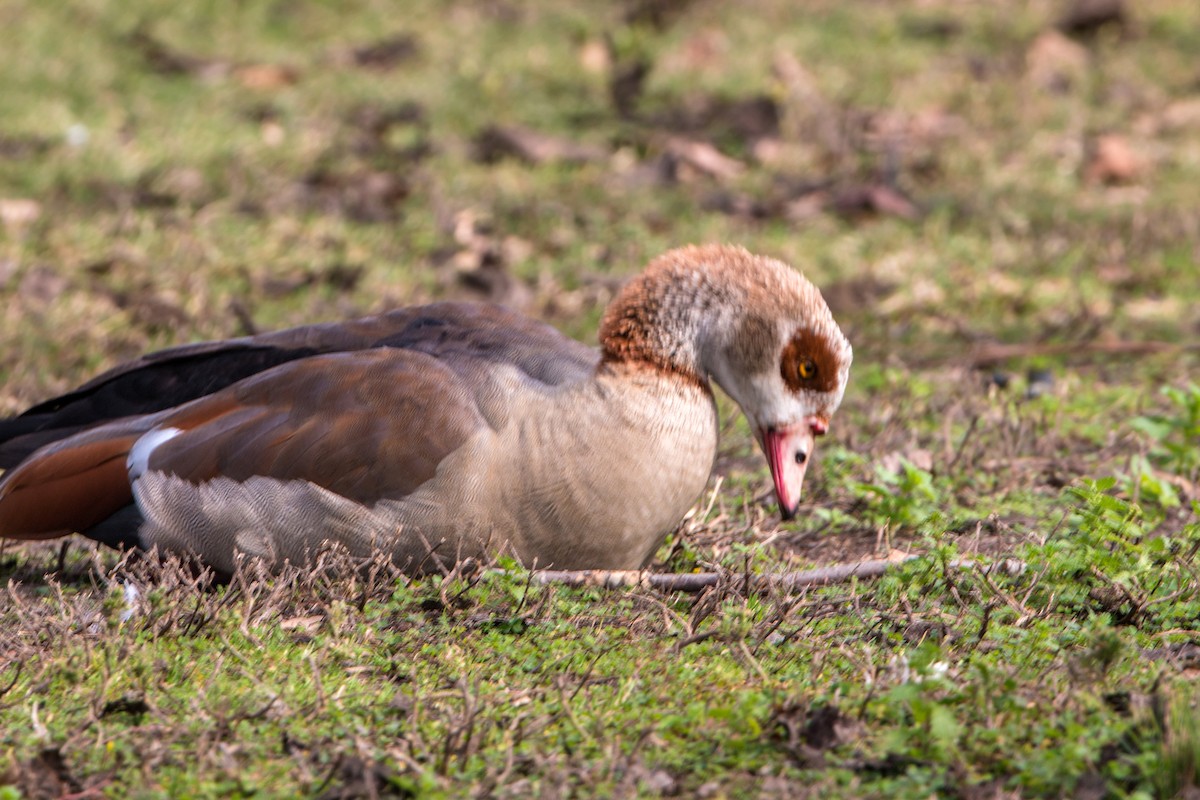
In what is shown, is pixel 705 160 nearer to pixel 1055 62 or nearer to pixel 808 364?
pixel 1055 62

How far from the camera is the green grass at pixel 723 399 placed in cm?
308

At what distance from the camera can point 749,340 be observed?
4.20 meters

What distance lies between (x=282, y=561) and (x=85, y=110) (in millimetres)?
5460

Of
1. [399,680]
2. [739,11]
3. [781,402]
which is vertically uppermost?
[739,11]

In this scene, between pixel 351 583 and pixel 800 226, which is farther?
pixel 800 226

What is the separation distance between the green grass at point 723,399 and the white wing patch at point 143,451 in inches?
12.8

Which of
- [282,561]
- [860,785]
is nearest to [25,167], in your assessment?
[282,561]

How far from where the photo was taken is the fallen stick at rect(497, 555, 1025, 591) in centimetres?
390

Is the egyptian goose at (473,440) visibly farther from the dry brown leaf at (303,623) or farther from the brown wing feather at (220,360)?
the dry brown leaf at (303,623)

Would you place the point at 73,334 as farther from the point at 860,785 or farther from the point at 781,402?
the point at 860,785

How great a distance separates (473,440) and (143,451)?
88 centimetres

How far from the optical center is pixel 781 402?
4.22 metres

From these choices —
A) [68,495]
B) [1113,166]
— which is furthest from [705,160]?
[68,495]

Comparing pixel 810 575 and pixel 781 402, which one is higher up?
pixel 781 402
